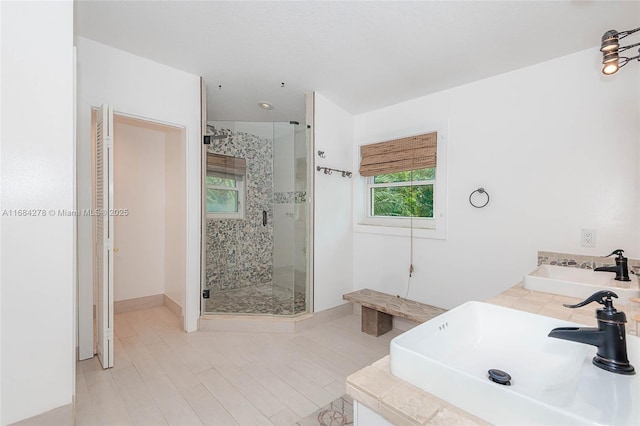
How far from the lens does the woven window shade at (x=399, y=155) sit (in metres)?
2.89

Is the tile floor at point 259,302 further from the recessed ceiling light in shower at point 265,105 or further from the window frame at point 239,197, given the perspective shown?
the recessed ceiling light in shower at point 265,105

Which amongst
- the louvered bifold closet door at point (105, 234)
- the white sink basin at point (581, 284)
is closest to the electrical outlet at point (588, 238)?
the white sink basin at point (581, 284)

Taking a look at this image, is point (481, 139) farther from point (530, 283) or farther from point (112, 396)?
point (112, 396)

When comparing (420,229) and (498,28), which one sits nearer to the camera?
(498,28)

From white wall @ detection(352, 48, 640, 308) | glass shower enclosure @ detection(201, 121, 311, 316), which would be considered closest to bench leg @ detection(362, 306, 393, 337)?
white wall @ detection(352, 48, 640, 308)

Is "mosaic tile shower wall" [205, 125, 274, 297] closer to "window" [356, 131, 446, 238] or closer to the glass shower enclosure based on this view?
the glass shower enclosure

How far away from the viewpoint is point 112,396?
6.20 feet

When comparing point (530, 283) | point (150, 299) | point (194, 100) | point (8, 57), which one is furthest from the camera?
point (150, 299)

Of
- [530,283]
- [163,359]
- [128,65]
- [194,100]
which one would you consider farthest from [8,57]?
[530,283]

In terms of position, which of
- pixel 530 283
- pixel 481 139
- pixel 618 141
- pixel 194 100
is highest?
pixel 194 100

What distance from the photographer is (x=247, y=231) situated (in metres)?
3.53

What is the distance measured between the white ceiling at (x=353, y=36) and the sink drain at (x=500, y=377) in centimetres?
191

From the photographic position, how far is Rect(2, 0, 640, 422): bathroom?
6.50ft

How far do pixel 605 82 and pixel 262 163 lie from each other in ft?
9.62
